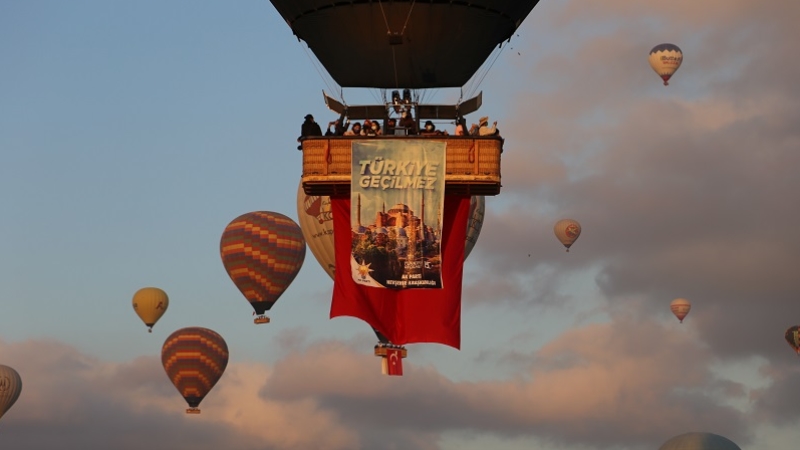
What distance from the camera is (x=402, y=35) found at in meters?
45.2

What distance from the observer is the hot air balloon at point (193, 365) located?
78.7 m

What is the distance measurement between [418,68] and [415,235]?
421 cm

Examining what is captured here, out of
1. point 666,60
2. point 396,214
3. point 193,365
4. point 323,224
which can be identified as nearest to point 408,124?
point 396,214

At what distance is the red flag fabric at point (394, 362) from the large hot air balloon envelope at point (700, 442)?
146ft

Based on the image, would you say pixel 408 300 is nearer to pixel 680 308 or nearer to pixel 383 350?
pixel 383 350

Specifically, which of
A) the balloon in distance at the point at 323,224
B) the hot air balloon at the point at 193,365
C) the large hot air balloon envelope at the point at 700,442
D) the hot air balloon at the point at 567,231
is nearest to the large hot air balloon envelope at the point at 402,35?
the balloon in distance at the point at 323,224

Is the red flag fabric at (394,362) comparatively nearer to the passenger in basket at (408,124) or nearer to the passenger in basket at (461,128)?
the passenger in basket at (408,124)

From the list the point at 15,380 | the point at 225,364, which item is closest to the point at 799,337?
the point at 225,364

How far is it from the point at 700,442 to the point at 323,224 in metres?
30.5

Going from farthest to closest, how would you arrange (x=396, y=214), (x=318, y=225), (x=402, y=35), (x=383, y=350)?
(x=318, y=225) < (x=383, y=350) < (x=402, y=35) < (x=396, y=214)

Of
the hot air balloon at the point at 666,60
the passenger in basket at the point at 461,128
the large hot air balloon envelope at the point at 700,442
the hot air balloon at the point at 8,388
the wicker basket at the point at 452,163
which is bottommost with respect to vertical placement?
the large hot air balloon envelope at the point at 700,442

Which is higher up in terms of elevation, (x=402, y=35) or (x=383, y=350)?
(x=402, y=35)

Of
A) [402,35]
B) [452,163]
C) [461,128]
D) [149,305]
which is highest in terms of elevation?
[402,35]

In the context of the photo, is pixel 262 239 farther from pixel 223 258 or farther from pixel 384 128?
pixel 384 128
